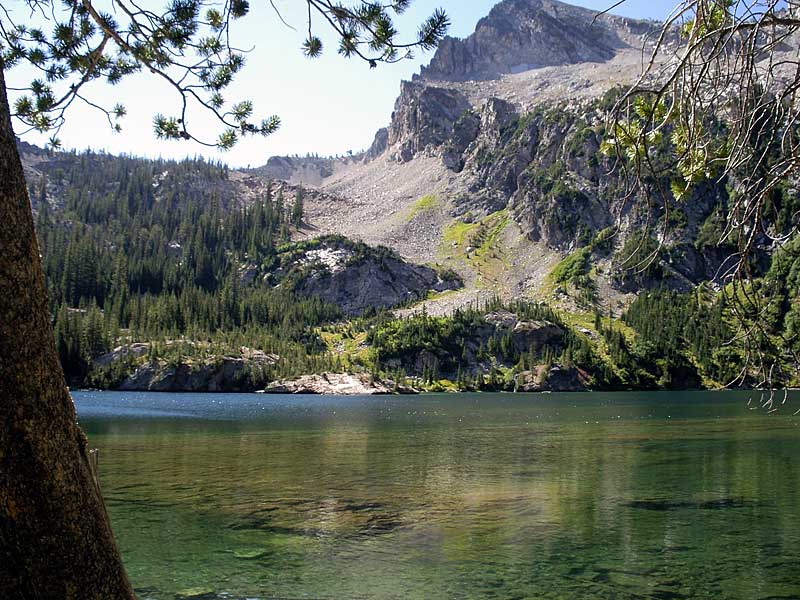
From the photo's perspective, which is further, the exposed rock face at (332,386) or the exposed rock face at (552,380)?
the exposed rock face at (552,380)

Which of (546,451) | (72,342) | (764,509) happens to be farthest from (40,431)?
(72,342)

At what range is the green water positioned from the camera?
57.7 ft

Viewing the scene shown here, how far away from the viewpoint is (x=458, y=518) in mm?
24844

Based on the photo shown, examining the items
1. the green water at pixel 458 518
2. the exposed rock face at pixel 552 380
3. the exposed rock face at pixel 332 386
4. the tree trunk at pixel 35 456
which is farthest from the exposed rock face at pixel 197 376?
the tree trunk at pixel 35 456

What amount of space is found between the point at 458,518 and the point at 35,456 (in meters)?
21.3

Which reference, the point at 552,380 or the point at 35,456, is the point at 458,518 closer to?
the point at 35,456

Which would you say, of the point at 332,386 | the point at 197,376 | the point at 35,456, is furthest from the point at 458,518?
the point at 197,376

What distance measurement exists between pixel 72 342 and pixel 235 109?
179307 mm

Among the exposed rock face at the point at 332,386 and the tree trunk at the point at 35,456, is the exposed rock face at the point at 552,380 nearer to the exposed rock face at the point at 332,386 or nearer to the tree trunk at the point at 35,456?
the exposed rock face at the point at 332,386

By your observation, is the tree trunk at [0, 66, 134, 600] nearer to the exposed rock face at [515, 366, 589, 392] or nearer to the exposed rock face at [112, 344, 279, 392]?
the exposed rock face at [112, 344, 279, 392]

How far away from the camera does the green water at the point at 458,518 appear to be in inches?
692

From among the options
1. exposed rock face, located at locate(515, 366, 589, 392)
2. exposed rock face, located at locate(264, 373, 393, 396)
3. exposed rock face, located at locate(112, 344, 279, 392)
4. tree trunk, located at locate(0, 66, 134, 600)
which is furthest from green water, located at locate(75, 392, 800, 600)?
exposed rock face, located at locate(515, 366, 589, 392)

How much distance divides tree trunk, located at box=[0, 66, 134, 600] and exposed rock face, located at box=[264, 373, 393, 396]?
16882 centimetres

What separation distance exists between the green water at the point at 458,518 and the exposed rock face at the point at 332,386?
124 meters
